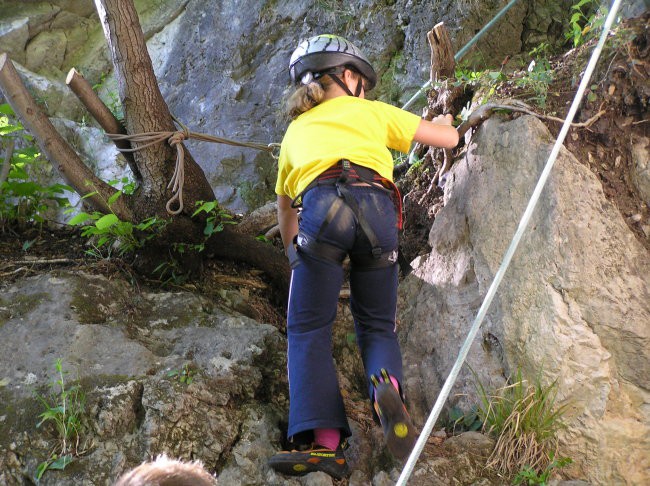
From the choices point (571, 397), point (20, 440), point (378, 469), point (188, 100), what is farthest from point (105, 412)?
point (188, 100)

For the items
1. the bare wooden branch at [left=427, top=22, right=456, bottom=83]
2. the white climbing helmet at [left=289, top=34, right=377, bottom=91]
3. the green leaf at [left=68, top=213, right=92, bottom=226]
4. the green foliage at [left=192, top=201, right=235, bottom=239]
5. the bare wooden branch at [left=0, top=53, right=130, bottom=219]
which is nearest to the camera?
the white climbing helmet at [left=289, top=34, right=377, bottom=91]

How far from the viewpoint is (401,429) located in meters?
2.45

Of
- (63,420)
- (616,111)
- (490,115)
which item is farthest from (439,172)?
(63,420)

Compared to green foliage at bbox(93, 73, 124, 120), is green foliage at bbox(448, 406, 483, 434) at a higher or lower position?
lower

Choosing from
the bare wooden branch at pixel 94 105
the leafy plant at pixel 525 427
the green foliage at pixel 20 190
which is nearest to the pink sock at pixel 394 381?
the leafy plant at pixel 525 427

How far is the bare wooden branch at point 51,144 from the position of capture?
134 inches

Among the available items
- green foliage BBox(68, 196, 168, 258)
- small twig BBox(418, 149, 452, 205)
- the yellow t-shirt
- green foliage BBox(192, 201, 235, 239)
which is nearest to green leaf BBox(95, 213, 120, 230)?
green foliage BBox(68, 196, 168, 258)

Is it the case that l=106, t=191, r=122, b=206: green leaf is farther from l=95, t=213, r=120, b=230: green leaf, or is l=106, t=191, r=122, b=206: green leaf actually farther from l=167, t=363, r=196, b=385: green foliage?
l=167, t=363, r=196, b=385: green foliage

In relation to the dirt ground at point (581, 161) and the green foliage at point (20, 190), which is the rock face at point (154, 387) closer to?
the dirt ground at point (581, 161)

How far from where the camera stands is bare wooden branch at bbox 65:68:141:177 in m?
3.49

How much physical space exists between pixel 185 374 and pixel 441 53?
2465 mm

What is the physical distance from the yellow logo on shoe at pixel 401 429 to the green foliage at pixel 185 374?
3.53 feet

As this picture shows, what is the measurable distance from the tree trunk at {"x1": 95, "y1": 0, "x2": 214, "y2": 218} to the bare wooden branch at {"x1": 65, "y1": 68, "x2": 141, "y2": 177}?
0.08 m

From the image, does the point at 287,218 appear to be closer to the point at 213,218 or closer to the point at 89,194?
the point at 213,218
